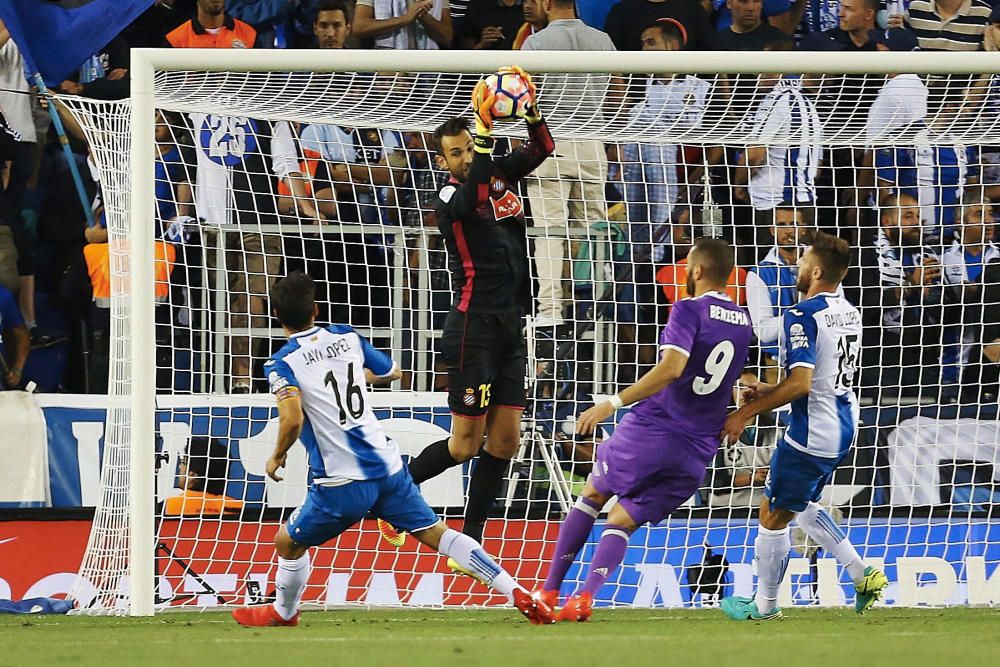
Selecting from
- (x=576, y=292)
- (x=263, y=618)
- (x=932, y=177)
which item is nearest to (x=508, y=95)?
(x=263, y=618)

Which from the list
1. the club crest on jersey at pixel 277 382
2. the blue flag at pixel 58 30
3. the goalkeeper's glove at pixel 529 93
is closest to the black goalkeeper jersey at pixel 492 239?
the goalkeeper's glove at pixel 529 93

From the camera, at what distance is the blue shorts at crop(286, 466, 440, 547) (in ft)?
19.3

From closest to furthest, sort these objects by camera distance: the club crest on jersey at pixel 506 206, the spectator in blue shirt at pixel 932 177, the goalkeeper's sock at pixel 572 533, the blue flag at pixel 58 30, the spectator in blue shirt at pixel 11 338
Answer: the goalkeeper's sock at pixel 572 533 < the club crest on jersey at pixel 506 206 < the spectator in blue shirt at pixel 932 177 < the spectator in blue shirt at pixel 11 338 < the blue flag at pixel 58 30

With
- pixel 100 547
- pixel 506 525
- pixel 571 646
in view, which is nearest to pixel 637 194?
pixel 506 525

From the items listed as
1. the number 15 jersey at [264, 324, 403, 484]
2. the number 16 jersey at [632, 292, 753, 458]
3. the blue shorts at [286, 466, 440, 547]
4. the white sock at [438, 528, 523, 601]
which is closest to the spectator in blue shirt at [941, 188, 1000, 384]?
the number 16 jersey at [632, 292, 753, 458]

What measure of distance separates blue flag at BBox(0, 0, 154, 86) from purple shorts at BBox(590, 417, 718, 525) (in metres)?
5.32

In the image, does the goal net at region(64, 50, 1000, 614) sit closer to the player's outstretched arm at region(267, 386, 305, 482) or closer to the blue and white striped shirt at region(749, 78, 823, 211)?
the blue and white striped shirt at region(749, 78, 823, 211)

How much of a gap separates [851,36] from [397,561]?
5.21 m

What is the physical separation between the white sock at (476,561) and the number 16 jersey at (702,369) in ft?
3.21

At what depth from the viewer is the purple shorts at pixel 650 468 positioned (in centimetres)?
635

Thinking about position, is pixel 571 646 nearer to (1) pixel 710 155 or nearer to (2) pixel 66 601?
(2) pixel 66 601

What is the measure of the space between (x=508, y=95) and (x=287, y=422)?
5.46 ft

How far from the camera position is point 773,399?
6.54 m

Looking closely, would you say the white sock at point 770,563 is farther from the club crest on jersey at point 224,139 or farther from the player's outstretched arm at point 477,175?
the club crest on jersey at point 224,139
